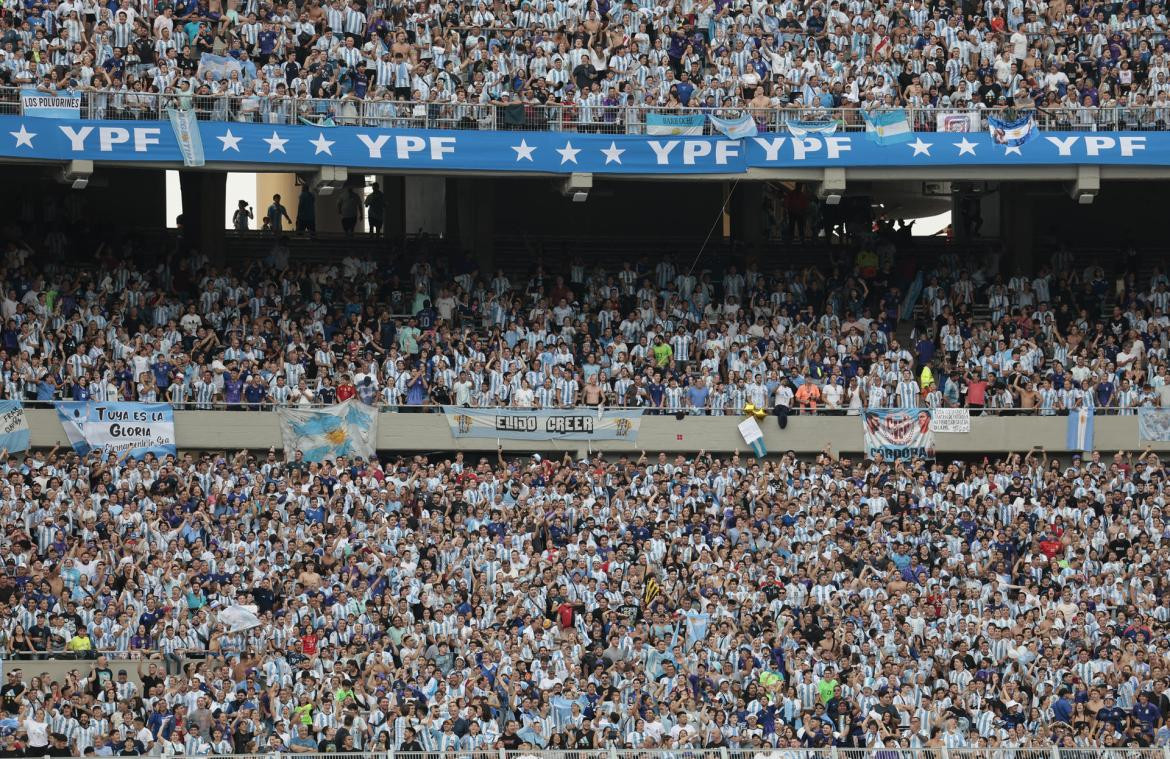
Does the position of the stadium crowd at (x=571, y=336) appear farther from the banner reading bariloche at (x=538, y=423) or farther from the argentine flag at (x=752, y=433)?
the argentine flag at (x=752, y=433)

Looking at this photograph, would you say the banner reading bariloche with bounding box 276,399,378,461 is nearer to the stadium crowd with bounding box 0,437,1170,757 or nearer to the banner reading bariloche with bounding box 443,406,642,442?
the stadium crowd with bounding box 0,437,1170,757

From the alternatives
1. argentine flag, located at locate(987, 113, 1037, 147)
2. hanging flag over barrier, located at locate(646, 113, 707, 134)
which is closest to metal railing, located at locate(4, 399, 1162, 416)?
argentine flag, located at locate(987, 113, 1037, 147)

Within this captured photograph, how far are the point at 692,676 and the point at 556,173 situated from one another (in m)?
10.6

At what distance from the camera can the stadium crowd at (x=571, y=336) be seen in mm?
31250

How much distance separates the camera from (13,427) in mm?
29766

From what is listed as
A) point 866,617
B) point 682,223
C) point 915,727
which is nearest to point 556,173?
point 682,223

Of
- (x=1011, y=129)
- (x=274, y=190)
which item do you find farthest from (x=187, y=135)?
(x=1011, y=129)

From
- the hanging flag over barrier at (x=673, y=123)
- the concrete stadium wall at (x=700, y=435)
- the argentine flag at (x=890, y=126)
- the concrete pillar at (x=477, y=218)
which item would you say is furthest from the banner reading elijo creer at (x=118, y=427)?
the argentine flag at (x=890, y=126)

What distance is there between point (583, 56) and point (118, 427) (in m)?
9.22

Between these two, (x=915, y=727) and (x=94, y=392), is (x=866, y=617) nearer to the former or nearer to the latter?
(x=915, y=727)

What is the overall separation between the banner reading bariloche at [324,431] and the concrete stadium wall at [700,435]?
34cm

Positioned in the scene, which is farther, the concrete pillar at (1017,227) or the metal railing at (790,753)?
the concrete pillar at (1017,227)

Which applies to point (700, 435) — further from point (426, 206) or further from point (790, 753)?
point (790, 753)

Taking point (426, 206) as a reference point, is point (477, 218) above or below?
below
